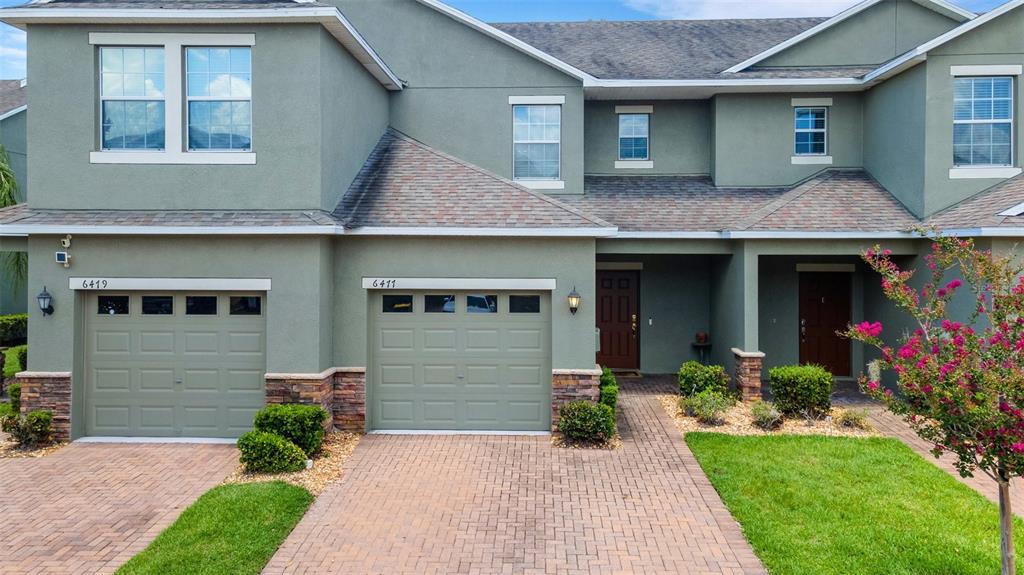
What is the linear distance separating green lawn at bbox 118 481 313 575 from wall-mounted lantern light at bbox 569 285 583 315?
488cm

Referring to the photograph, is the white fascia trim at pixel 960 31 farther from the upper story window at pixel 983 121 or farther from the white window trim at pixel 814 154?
the white window trim at pixel 814 154

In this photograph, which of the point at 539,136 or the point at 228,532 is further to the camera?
the point at 539,136

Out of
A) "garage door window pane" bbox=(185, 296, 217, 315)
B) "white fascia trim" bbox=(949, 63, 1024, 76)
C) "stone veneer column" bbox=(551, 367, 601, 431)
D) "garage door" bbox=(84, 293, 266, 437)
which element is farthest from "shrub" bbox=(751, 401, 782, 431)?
"garage door window pane" bbox=(185, 296, 217, 315)

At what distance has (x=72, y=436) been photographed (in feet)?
34.0

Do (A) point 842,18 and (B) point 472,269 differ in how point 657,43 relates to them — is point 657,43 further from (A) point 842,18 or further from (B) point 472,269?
(B) point 472,269

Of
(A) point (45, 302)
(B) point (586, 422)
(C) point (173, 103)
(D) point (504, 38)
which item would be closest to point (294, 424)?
(B) point (586, 422)

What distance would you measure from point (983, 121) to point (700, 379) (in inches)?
286

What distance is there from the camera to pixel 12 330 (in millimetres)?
17016

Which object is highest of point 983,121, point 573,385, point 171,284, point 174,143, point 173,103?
point 983,121

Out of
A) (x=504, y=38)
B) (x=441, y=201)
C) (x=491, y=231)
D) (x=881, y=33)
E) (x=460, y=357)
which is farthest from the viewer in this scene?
(x=881, y=33)

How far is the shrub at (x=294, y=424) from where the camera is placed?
9.34m

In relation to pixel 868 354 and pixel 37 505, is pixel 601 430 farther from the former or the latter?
pixel 868 354

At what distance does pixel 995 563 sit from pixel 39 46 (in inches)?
547

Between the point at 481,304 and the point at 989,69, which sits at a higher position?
the point at 989,69
